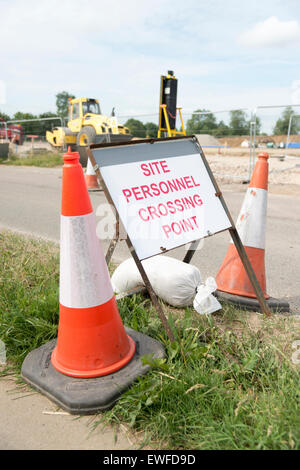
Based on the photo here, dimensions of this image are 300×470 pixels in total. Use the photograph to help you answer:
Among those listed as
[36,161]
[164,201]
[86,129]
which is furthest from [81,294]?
[36,161]

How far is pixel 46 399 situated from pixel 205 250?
128 inches

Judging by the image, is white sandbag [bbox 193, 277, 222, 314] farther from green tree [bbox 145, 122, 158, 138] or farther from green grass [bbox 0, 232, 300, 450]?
green tree [bbox 145, 122, 158, 138]

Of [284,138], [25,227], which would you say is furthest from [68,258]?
[284,138]

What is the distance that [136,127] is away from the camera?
2103 cm

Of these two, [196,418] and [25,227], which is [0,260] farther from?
[196,418]

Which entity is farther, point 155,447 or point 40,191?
point 40,191

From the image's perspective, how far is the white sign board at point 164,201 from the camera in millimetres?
2527

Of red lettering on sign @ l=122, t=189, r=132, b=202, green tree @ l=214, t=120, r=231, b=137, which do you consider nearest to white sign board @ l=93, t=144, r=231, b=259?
red lettering on sign @ l=122, t=189, r=132, b=202

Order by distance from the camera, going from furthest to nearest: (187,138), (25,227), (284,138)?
1. (284,138)
2. (25,227)
3. (187,138)

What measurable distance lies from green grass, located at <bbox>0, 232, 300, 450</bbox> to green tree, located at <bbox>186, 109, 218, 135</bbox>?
1218 cm

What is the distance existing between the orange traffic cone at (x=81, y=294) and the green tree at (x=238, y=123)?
34.6 feet

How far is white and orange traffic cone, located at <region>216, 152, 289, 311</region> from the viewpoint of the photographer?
3.27 metres

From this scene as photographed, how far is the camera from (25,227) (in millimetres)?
6250

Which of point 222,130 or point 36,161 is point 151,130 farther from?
point 222,130
